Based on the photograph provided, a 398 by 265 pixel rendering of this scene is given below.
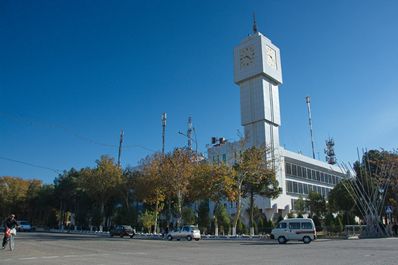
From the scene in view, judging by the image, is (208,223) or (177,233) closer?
(177,233)

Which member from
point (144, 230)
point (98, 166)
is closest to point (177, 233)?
point (144, 230)

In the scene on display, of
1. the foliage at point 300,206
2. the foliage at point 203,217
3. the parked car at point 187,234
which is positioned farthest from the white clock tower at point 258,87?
the parked car at point 187,234

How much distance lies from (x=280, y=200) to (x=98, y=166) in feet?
92.5

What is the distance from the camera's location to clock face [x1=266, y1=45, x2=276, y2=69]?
64812 millimetres

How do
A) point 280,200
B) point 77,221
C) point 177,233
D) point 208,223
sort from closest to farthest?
1. point 177,233
2. point 208,223
3. point 280,200
4. point 77,221

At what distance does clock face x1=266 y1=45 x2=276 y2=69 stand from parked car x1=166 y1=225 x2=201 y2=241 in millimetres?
36897

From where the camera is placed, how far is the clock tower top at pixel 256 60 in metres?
62.7

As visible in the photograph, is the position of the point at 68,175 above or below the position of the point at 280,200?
above

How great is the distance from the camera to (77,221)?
6450 cm

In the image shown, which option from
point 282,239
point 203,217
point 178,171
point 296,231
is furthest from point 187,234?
point 203,217

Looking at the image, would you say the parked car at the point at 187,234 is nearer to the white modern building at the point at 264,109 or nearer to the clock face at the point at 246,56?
the white modern building at the point at 264,109

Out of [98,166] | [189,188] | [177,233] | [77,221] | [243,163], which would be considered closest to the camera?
[177,233]

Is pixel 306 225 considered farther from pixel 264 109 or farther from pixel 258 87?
pixel 258 87

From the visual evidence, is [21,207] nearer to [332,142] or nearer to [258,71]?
[258,71]
